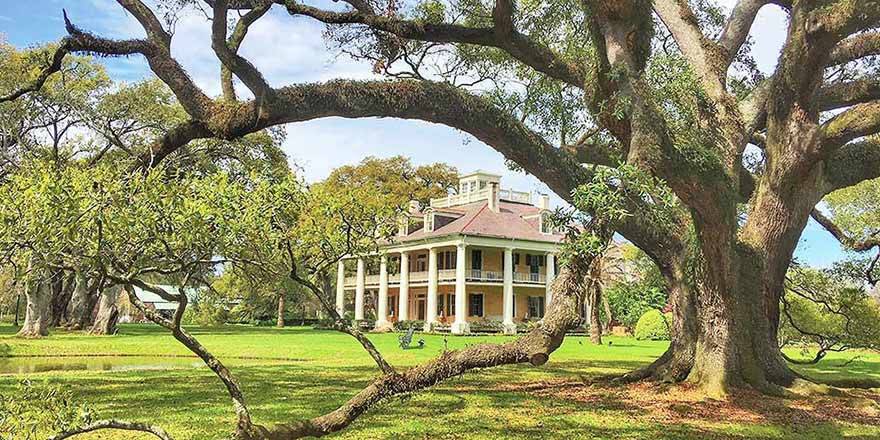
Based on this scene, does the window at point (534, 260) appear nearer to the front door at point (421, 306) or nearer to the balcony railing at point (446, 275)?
the balcony railing at point (446, 275)

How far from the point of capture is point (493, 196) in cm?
4341

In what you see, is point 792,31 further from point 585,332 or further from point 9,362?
point 585,332

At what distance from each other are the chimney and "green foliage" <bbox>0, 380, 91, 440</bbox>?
131 feet

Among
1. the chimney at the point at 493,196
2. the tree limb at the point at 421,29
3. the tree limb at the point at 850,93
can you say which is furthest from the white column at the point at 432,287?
the tree limb at the point at 421,29

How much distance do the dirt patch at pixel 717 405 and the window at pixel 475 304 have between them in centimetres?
3091

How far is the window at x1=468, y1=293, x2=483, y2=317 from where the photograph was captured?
141 ft

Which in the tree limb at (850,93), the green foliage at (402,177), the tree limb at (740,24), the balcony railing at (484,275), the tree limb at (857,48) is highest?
the green foliage at (402,177)

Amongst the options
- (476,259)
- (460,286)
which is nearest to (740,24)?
(460,286)

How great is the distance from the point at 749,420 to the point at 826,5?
17.8 feet

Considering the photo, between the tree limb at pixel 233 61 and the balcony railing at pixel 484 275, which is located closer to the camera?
the tree limb at pixel 233 61

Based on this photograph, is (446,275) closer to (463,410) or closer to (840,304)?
(840,304)

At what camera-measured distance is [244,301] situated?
2056 inches

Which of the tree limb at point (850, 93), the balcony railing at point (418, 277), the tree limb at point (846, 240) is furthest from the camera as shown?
the balcony railing at point (418, 277)

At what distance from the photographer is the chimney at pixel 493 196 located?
4312cm
